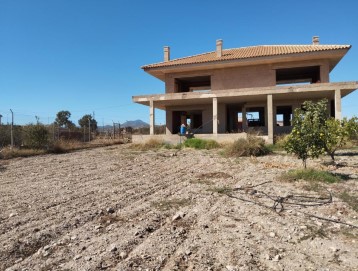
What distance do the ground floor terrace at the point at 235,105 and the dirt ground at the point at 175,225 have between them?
10.7m

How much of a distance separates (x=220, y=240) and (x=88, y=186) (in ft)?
15.0

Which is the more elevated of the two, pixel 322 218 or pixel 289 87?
pixel 289 87

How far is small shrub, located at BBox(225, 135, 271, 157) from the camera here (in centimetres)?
1330

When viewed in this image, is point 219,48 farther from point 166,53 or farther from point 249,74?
point 166,53

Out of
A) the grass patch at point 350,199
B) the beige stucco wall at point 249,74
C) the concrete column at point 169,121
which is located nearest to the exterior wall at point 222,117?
the beige stucco wall at point 249,74

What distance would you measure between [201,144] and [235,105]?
7670 mm

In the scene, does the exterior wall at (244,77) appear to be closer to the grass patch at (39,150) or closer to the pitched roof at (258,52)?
the pitched roof at (258,52)

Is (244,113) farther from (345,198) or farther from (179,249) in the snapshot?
(179,249)

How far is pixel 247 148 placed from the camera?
13.3 meters

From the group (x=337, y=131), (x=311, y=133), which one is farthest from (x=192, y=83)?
(x=311, y=133)

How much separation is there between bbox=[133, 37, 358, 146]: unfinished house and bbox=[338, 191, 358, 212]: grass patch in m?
11.6

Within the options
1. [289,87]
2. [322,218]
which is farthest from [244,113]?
[322,218]

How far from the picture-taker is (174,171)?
10.0 metres

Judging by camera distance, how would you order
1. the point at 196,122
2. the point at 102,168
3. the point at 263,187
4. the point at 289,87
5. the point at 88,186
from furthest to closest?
1. the point at 196,122
2. the point at 289,87
3. the point at 102,168
4. the point at 88,186
5. the point at 263,187
